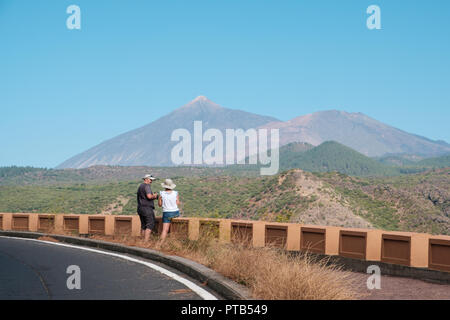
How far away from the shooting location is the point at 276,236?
1602 centimetres

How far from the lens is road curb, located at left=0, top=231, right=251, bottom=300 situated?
9.28 metres

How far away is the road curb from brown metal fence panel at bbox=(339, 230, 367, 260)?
368 cm

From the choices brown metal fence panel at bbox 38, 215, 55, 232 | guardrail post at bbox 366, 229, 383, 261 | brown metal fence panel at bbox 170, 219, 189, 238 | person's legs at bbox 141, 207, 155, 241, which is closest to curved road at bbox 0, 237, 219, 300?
person's legs at bbox 141, 207, 155, 241

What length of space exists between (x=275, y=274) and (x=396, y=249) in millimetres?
5402

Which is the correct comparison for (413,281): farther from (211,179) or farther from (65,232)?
(211,179)

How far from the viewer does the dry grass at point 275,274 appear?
8164mm

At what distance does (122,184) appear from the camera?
417ft

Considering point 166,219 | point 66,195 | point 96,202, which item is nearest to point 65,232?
point 166,219

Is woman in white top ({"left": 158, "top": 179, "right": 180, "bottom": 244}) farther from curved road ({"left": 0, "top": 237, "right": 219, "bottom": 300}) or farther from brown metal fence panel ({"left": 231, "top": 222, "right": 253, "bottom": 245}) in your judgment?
brown metal fence panel ({"left": 231, "top": 222, "right": 253, "bottom": 245})

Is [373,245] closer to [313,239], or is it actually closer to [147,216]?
[313,239]

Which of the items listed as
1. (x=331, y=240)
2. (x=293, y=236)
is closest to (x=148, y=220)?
(x=293, y=236)

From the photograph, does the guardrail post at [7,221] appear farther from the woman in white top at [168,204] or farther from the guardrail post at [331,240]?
the guardrail post at [331,240]

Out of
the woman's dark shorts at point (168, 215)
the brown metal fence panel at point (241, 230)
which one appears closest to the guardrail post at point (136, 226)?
the woman's dark shorts at point (168, 215)
